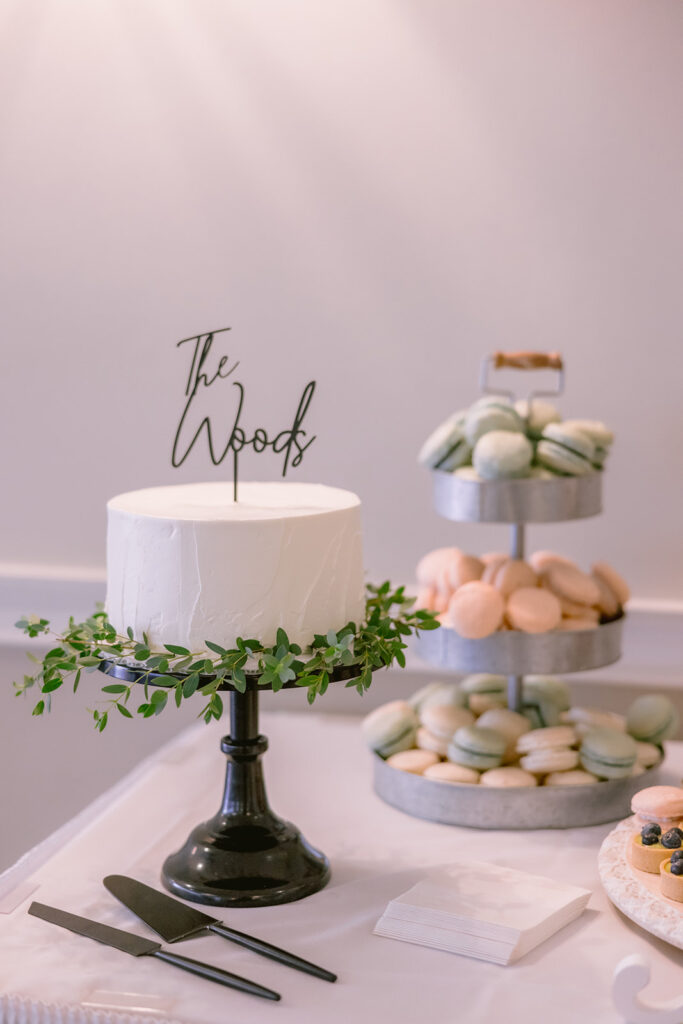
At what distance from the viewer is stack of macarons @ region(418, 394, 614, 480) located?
4.39 feet

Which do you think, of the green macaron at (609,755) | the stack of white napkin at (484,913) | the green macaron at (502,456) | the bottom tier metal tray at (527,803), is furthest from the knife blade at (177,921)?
the green macaron at (502,456)

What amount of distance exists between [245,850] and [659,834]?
0.44 metres

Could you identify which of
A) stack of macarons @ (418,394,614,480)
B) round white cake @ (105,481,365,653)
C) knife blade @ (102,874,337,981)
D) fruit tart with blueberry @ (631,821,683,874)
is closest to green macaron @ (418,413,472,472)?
stack of macarons @ (418,394,614,480)

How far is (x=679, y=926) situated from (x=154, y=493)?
0.71m

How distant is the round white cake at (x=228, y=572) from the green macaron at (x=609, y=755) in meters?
0.41

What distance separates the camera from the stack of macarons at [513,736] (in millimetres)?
1356

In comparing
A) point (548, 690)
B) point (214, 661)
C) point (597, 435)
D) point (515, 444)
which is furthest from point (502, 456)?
point (214, 661)

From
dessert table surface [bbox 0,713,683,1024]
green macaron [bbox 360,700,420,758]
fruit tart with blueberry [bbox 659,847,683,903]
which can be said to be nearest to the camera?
dessert table surface [bbox 0,713,683,1024]

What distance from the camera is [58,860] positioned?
1.24 metres

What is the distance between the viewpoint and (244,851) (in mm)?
1178

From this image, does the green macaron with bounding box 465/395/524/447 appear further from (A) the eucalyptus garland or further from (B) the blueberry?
(B) the blueberry

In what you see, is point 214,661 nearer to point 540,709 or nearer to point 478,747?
point 478,747

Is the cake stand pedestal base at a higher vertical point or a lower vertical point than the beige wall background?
lower

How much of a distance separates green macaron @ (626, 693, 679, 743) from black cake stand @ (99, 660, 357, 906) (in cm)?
48
